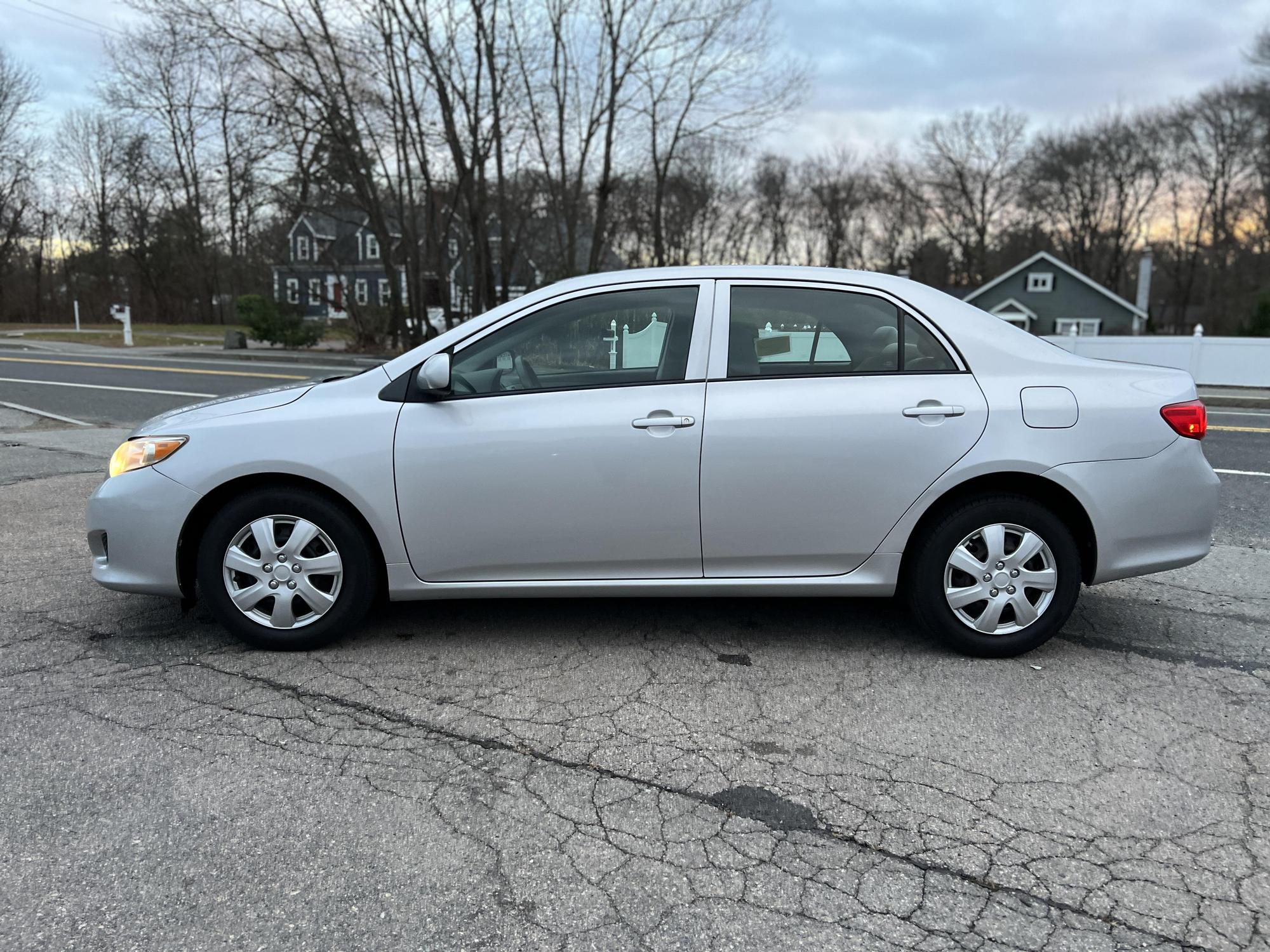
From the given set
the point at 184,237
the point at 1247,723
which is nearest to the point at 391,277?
the point at 1247,723

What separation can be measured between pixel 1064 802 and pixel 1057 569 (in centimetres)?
127

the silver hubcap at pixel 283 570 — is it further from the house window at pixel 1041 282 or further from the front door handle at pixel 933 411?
the house window at pixel 1041 282

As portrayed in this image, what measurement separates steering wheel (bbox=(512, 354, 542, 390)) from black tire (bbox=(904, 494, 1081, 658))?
5.77 ft

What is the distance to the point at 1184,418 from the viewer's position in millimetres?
3852

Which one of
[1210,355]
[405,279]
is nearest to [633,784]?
[1210,355]

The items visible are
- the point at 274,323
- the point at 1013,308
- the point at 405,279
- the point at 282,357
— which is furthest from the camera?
the point at 1013,308

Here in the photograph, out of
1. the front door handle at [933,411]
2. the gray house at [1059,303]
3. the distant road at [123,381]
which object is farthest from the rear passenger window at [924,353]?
the gray house at [1059,303]

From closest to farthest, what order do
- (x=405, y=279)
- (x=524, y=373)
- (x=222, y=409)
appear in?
1. (x=524, y=373)
2. (x=222, y=409)
3. (x=405, y=279)

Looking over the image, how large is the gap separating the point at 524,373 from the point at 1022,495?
2165mm

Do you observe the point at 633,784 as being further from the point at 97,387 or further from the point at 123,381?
the point at 123,381

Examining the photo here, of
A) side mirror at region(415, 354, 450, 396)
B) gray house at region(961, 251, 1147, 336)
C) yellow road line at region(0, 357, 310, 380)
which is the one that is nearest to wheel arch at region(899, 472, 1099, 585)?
side mirror at region(415, 354, 450, 396)

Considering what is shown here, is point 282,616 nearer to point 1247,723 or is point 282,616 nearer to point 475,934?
point 475,934

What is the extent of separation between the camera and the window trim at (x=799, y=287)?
387 cm

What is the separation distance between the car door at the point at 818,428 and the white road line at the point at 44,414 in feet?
34.6
